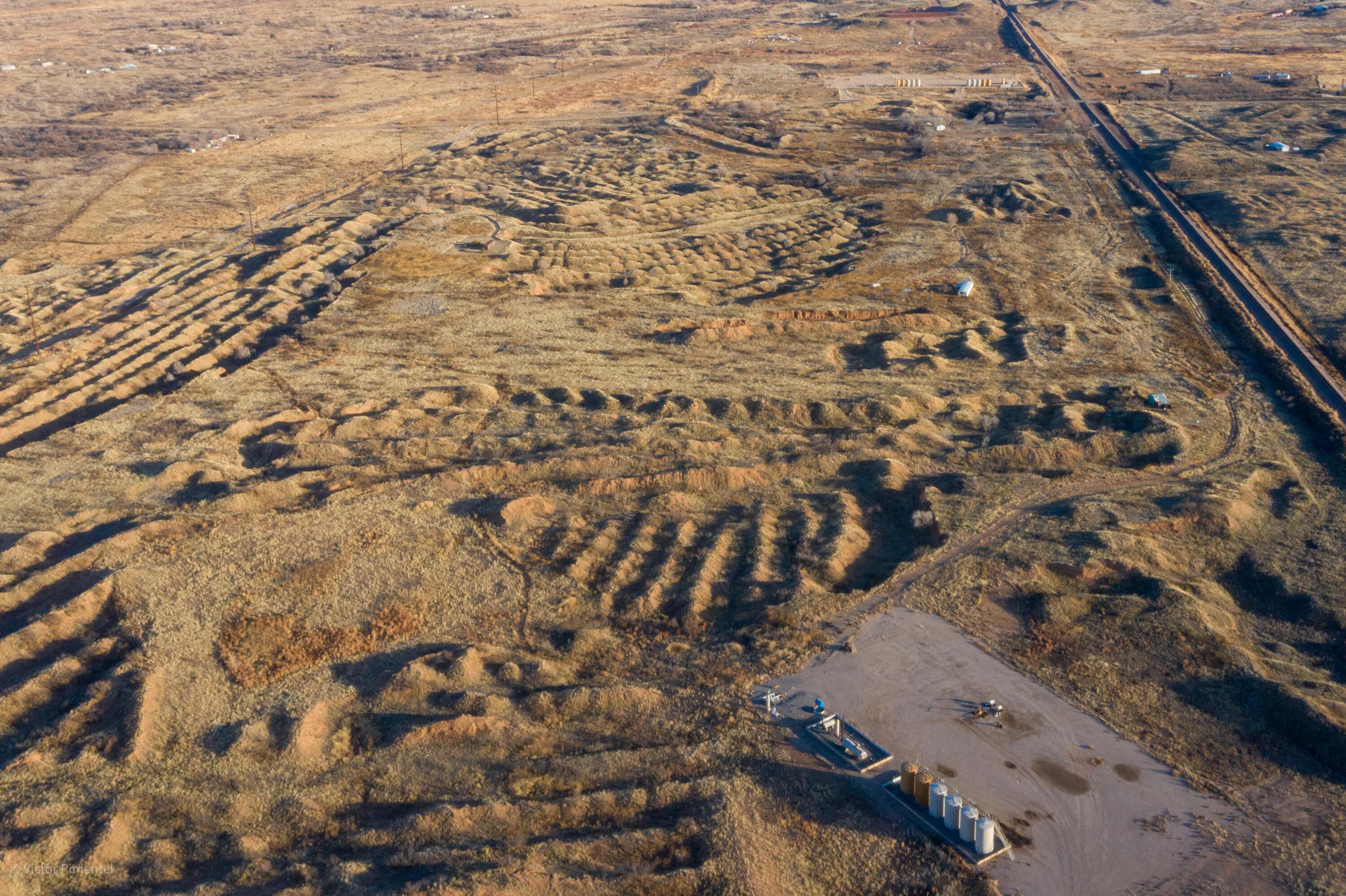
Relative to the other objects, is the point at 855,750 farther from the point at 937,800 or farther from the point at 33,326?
the point at 33,326

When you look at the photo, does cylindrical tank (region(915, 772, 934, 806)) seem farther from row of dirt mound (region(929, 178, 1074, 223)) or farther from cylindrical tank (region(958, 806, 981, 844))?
row of dirt mound (region(929, 178, 1074, 223))

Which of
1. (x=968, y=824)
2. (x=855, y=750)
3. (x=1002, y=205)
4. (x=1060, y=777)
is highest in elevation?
(x=1002, y=205)

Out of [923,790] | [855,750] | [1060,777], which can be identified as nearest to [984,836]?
[923,790]

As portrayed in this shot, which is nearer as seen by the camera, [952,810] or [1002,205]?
[952,810]

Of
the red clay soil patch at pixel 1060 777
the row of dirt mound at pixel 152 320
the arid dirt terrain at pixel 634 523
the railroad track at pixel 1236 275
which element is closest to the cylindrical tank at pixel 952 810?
the arid dirt terrain at pixel 634 523

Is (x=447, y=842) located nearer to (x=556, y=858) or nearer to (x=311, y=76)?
(x=556, y=858)

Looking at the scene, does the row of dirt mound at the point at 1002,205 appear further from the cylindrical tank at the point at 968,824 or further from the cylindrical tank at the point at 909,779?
the cylindrical tank at the point at 968,824

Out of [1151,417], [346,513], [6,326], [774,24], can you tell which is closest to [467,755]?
[346,513]
